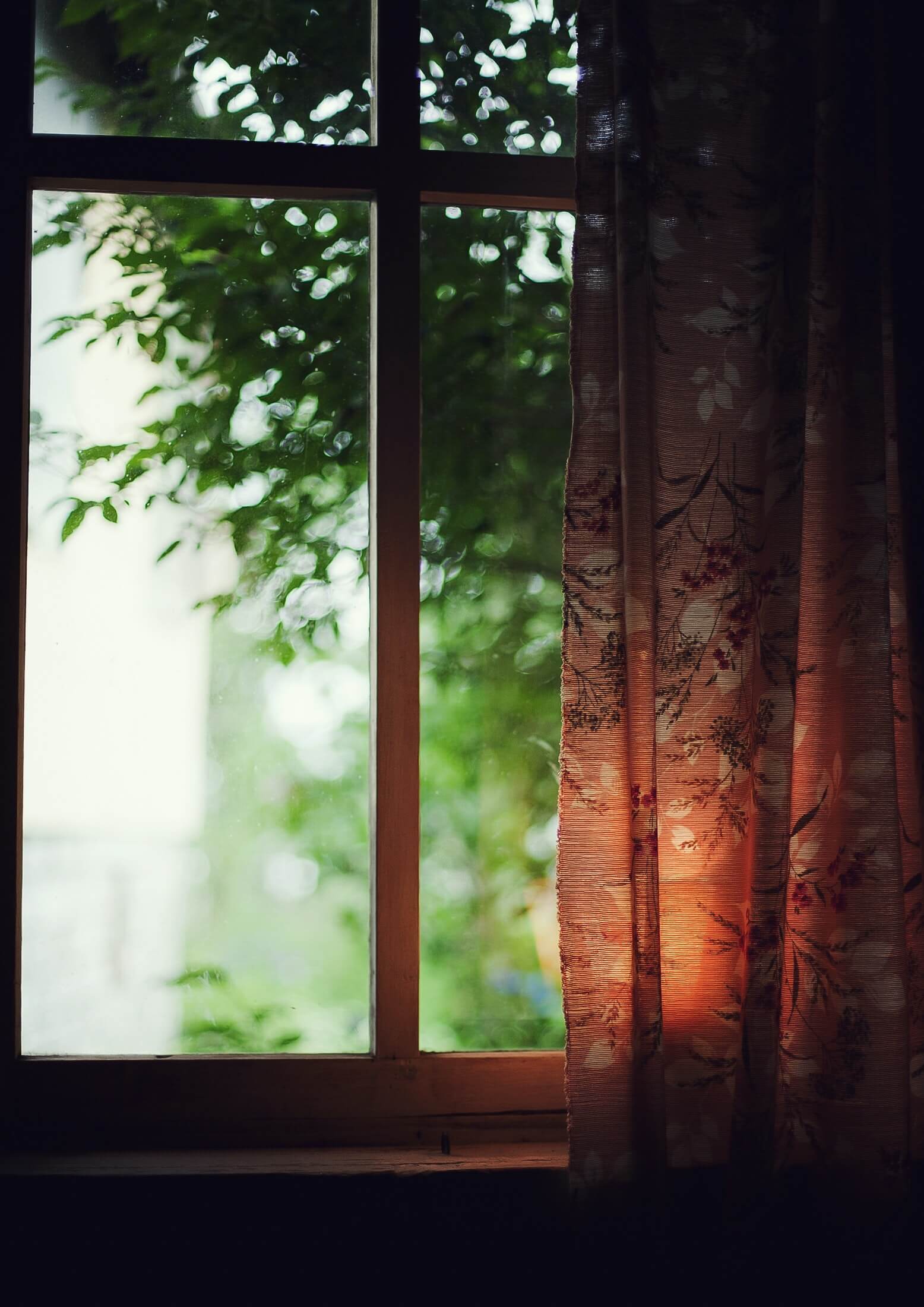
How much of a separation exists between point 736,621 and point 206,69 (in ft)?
3.20

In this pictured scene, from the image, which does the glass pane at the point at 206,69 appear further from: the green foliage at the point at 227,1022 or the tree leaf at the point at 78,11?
the green foliage at the point at 227,1022

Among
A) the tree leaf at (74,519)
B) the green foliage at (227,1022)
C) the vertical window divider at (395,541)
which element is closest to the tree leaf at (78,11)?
the vertical window divider at (395,541)

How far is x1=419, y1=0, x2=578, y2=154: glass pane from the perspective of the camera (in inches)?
48.0

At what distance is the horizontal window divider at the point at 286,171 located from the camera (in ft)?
3.84

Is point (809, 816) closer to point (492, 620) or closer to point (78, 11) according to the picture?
point (492, 620)

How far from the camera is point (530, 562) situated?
123cm

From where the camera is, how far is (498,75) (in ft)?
4.04

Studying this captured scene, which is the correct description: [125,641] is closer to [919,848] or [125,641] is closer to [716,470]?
[716,470]

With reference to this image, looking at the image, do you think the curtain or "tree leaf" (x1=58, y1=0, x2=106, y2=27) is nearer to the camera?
the curtain

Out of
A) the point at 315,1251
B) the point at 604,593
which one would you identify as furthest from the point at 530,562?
the point at 315,1251

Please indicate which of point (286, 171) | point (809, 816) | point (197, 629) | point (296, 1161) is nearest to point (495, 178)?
point (286, 171)

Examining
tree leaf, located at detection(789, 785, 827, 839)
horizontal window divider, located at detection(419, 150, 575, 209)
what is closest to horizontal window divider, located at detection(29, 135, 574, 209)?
horizontal window divider, located at detection(419, 150, 575, 209)

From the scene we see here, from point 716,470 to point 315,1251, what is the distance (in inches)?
38.7

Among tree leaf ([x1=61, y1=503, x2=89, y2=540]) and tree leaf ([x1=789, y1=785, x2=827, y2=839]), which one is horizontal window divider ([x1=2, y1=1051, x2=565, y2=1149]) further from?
tree leaf ([x1=61, y1=503, x2=89, y2=540])
